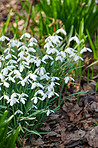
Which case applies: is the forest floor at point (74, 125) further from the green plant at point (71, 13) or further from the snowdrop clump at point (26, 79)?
the green plant at point (71, 13)

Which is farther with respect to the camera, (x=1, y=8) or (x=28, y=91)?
(x=1, y=8)

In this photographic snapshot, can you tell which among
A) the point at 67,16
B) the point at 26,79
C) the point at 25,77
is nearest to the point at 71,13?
the point at 67,16

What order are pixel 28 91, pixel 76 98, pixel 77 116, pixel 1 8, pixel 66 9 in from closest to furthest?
1. pixel 28 91
2. pixel 77 116
3. pixel 76 98
4. pixel 66 9
5. pixel 1 8

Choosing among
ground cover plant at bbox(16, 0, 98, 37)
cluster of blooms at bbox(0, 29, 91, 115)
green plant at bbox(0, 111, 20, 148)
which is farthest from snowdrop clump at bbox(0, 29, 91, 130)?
ground cover plant at bbox(16, 0, 98, 37)

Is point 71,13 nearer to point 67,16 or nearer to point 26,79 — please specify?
point 67,16

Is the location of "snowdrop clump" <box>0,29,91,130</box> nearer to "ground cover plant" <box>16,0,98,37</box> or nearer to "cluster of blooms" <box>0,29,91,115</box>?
"cluster of blooms" <box>0,29,91,115</box>

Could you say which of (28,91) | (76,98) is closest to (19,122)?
(28,91)

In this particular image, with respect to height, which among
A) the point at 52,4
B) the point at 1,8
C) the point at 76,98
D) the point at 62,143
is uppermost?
the point at 1,8

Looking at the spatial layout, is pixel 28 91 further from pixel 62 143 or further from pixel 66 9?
pixel 66 9
